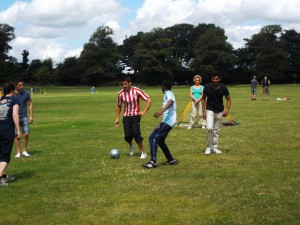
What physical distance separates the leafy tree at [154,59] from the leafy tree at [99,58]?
9059 mm

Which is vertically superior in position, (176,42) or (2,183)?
(176,42)

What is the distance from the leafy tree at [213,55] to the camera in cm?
10694

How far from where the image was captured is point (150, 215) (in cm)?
641

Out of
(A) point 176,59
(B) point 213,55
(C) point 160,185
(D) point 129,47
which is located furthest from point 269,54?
(C) point 160,185

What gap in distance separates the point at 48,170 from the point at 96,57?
113467 millimetres

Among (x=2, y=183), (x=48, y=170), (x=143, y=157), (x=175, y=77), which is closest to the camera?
(x=2, y=183)

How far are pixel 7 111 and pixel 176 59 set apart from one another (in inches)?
4292

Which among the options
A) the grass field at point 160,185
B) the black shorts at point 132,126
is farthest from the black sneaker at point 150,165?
the black shorts at point 132,126

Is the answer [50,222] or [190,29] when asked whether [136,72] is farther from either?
[50,222]

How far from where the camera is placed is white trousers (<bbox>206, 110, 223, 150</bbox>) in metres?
11.4

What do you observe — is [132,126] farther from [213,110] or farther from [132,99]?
[213,110]

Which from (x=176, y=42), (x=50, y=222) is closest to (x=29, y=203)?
(x=50, y=222)

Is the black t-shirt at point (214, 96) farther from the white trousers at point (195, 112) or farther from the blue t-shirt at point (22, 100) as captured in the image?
the white trousers at point (195, 112)

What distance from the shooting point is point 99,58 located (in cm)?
12181
